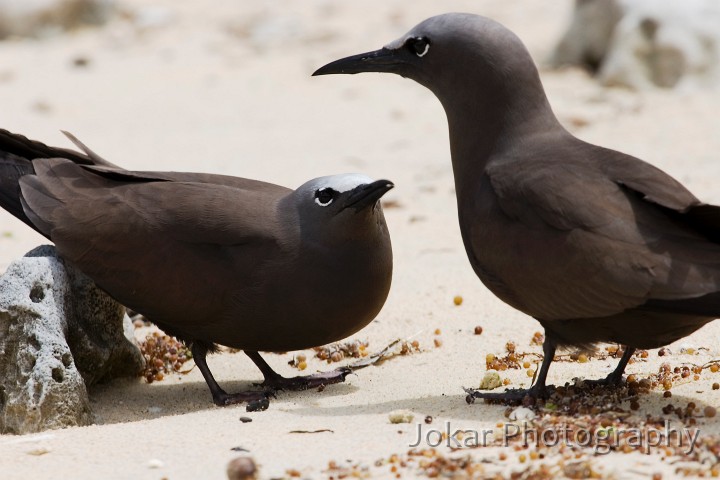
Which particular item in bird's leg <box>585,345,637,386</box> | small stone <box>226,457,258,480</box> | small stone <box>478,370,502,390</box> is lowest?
small stone <box>226,457,258,480</box>

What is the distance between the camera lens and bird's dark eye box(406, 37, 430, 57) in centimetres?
523

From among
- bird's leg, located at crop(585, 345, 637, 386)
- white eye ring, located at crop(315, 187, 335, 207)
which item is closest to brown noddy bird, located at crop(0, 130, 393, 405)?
white eye ring, located at crop(315, 187, 335, 207)

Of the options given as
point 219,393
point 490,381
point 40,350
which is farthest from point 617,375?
point 40,350

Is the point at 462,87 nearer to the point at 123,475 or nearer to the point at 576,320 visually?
the point at 576,320

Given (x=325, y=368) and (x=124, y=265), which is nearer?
(x=124, y=265)

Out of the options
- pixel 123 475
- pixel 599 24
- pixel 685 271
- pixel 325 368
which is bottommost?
pixel 123 475

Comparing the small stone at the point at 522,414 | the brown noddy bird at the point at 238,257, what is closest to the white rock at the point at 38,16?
the brown noddy bird at the point at 238,257

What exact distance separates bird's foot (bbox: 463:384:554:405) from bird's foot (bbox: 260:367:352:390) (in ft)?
2.77

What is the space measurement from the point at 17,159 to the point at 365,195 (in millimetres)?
1976

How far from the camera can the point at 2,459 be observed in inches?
175

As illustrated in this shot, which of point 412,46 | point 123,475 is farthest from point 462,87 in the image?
point 123,475

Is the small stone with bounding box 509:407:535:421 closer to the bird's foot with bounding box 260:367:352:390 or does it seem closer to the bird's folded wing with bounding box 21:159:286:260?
the bird's foot with bounding box 260:367:352:390

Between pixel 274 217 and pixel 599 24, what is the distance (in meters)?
7.73

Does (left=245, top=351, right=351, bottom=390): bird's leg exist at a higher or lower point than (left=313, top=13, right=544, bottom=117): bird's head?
lower
